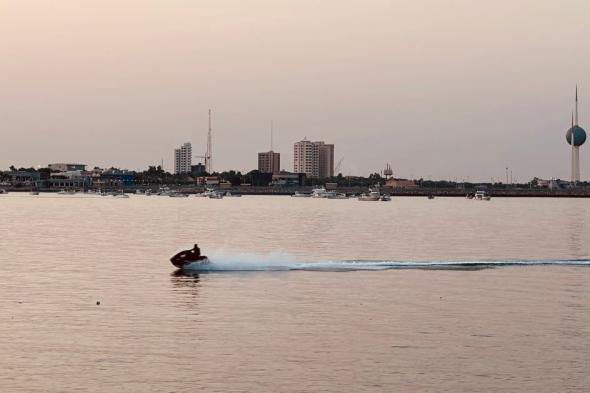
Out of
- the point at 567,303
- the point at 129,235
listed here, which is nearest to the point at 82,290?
the point at 567,303

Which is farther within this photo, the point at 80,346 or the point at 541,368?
the point at 80,346

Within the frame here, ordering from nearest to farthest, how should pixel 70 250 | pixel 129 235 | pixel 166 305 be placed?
pixel 166 305
pixel 70 250
pixel 129 235

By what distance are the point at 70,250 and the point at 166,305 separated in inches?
1584

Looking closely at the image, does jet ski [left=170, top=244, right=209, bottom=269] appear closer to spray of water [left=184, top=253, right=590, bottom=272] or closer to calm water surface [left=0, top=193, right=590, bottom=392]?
spray of water [left=184, top=253, right=590, bottom=272]

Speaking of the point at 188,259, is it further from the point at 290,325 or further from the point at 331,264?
the point at 290,325

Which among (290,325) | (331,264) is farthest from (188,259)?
(290,325)

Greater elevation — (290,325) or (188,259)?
(188,259)

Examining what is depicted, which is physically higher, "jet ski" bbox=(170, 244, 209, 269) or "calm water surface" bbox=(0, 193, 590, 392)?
"jet ski" bbox=(170, 244, 209, 269)

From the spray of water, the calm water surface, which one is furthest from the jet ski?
the calm water surface

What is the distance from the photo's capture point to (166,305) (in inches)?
1933

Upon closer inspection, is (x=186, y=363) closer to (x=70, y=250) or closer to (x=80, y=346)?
(x=80, y=346)

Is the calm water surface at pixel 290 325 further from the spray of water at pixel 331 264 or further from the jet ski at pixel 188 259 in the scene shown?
the jet ski at pixel 188 259

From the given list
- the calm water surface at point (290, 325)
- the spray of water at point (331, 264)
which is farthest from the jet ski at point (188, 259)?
the calm water surface at point (290, 325)

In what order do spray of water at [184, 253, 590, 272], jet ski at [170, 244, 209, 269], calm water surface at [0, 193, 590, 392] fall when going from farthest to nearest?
spray of water at [184, 253, 590, 272] < jet ski at [170, 244, 209, 269] < calm water surface at [0, 193, 590, 392]
